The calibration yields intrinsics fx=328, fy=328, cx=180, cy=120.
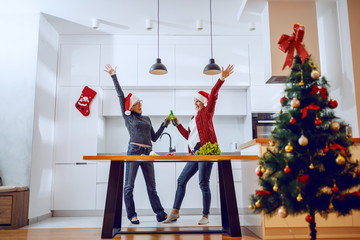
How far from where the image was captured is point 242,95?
4949 millimetres

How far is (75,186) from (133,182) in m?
1.38

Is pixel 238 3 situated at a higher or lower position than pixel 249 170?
higher

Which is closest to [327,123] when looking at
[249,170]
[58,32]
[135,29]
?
[249,170]

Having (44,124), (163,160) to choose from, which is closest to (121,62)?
(44,124)

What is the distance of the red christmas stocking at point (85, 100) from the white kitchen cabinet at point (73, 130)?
0.17ft

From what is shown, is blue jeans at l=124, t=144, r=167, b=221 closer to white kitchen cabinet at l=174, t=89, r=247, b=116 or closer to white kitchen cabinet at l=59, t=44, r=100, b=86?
white kitchen cabinet at l=174, t=89, r=247, b=116

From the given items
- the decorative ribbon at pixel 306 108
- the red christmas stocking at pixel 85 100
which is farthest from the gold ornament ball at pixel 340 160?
the red christmas stocking at pixel 85 100

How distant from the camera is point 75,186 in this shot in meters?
4.54

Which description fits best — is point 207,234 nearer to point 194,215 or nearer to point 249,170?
point 249,170

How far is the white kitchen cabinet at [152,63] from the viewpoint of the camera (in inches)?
189

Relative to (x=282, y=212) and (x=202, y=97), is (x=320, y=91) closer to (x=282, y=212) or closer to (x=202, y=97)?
(x=282, y=212)

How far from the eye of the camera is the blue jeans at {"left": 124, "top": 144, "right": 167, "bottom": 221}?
139 inches

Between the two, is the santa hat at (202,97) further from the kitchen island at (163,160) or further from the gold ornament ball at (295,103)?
the gold ornament ball at (295,103)

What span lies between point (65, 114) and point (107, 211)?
7.73ft
